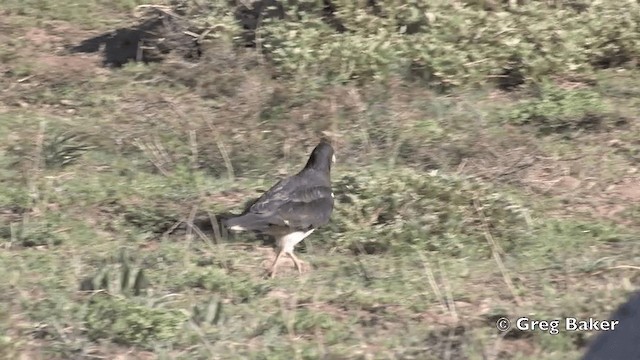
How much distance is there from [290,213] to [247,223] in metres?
0.33

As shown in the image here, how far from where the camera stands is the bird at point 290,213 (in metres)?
7.14

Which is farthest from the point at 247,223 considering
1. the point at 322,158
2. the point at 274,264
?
the point at 322,158

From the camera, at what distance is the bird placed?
714 centimetres

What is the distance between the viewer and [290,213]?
23.9 ft

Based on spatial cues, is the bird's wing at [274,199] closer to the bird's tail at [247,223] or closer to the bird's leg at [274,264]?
the bird's tail at [247,223]

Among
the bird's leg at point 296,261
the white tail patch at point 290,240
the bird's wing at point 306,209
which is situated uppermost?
the bird's wing at point 306,209

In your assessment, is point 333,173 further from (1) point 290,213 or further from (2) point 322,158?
(1) point 290,213

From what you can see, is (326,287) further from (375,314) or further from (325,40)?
(325,40)

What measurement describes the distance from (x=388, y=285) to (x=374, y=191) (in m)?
1.09

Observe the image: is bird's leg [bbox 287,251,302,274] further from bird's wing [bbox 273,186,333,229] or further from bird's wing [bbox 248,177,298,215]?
bird's wing [bbox 248,177,298,215]

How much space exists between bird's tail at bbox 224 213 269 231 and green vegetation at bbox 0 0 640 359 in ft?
0.83

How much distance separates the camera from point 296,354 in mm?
5809

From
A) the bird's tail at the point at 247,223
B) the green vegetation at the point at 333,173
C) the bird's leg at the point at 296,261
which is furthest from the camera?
the bird's leg at the point at 296,261

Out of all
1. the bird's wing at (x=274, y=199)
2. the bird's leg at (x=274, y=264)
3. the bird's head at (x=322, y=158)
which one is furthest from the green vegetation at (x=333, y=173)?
the bird's wing at (x=274, y=199)
